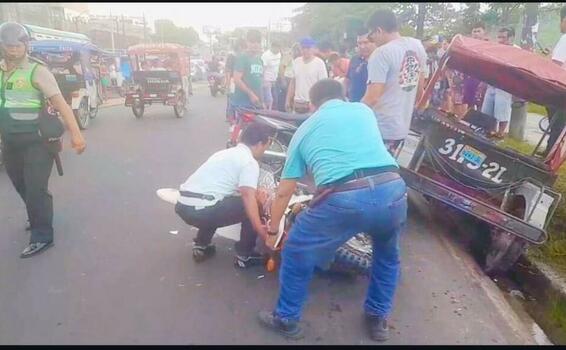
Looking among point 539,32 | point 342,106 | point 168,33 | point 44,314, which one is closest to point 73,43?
point 44,314

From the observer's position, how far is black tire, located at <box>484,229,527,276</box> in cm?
377

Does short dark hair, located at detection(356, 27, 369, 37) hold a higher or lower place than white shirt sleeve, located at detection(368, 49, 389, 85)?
higher

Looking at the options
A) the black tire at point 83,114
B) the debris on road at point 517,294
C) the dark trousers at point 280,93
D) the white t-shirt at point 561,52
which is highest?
the white t-shirt at point 561,52

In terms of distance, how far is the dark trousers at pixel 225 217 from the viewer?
3457mm

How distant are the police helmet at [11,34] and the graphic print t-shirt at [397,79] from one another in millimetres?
2782

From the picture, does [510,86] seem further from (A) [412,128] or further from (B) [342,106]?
(B) [342,106]

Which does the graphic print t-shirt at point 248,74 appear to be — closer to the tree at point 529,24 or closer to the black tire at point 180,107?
the black tire at point 180,107

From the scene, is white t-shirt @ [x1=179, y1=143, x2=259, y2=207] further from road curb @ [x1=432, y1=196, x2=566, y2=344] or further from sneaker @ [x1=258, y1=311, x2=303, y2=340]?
road curb @ [x1=432, y1=196, x2=566, y2=344]

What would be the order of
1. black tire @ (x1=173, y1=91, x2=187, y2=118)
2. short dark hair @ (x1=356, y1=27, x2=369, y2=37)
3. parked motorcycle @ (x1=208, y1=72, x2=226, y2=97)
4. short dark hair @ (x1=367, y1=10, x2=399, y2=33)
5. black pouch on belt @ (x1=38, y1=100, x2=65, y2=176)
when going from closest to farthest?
black pouch on belt @ (x1=38, y1=100, x2=65, y2=176) → short dark hair @ (x1=367, y1=10, x2=399, y2=33) → short dark hair @ (x1=356, y1=27, x2=369, y2=37) → black tire @ (x1=173, y1=91, x2=187, y2=118) → parked motorcycle @ (x1=208, y1=72, x2=226, y2=97)

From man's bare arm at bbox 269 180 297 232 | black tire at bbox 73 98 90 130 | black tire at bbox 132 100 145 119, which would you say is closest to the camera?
man's bare arm at bbox 269 180 297 232

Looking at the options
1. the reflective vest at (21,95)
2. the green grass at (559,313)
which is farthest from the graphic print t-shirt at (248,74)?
the green grass at (559,313)

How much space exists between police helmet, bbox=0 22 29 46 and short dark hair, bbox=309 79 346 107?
2357 millimetres

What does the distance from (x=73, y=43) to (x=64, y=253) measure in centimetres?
784

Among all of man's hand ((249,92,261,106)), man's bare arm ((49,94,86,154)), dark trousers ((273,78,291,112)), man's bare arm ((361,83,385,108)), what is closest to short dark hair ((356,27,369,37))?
man's bare arm ((361,83,385,108))
